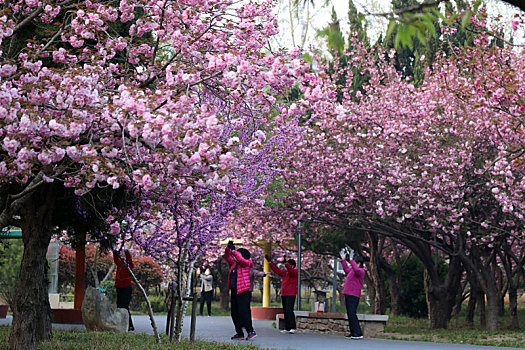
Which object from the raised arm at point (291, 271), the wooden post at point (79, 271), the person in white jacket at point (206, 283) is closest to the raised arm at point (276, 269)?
the raised arm at point (291, 271)

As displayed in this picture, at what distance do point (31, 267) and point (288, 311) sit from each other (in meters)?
7.22

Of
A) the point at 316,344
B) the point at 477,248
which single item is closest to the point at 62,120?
the point at 316,344

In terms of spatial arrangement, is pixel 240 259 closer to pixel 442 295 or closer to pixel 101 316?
pixel 101 316

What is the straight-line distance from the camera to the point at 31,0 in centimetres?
905

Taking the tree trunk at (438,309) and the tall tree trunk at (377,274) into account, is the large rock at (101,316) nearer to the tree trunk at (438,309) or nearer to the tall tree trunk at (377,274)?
the tree trunk at (438,309)

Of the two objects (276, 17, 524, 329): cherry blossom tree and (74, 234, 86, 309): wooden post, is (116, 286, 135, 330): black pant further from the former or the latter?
(276, 17, 524, 329): cherry blossom tree

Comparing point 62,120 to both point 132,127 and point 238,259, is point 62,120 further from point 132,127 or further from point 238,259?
point 238,259

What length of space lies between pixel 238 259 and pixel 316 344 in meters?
2.23

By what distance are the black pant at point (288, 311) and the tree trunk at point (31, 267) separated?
21.6 ft

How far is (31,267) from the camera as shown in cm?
1044

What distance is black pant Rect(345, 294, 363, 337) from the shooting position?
48.8ft

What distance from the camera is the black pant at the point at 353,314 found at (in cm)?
1488

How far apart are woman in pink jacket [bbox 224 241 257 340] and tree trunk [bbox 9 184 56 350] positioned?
12.8 ft

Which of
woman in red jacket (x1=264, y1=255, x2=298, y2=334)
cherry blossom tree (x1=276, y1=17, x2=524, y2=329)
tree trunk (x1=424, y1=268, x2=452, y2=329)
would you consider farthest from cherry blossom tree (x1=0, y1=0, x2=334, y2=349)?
tree trunk (x1=424, y1=268, x2=452, y2=329)
